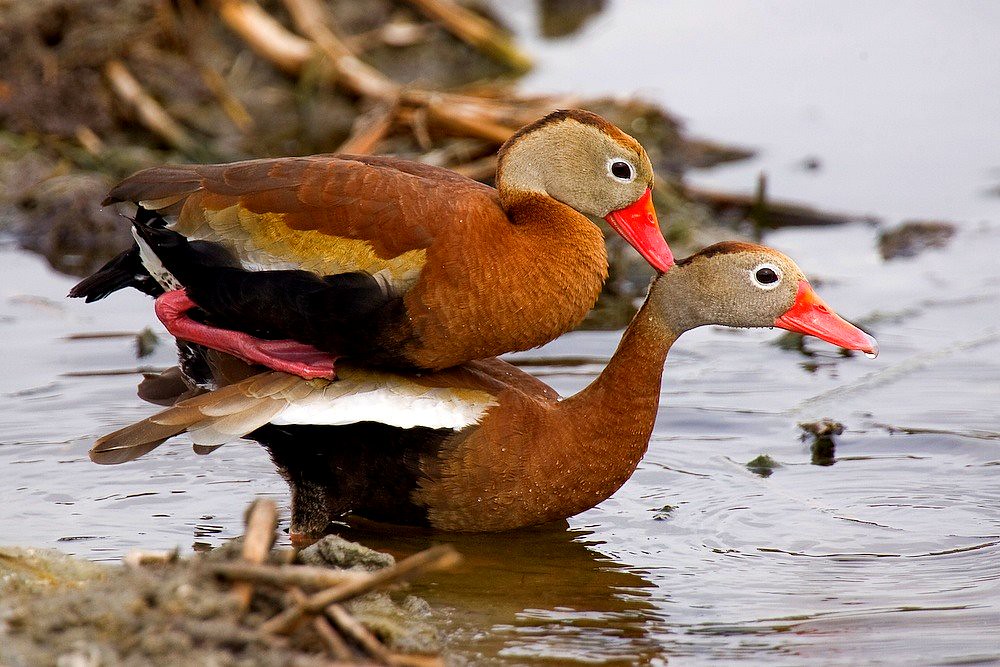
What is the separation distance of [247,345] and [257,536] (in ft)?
5.24

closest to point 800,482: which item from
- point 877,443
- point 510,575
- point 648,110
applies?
point 877,443

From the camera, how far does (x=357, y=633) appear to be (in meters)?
4.56

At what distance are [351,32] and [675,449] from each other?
7233 millimetres

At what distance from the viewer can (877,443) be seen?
7.63 meters

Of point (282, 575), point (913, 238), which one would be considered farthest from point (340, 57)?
point (282, 575)

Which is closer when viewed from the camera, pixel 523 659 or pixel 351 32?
pixel 523 659

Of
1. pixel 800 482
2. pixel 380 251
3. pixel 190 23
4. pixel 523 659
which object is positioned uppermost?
pixel 190 23

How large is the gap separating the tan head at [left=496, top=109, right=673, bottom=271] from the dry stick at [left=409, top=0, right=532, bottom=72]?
784cm

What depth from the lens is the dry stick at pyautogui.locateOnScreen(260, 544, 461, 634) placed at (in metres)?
4.40

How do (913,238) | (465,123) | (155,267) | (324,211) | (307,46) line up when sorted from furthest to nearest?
(307,46)
(465,123)
(913,238)
(155,267)
(324,211)

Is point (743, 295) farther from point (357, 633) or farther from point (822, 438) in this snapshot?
point (357, 633)

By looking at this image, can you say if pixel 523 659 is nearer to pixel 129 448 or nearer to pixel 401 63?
pixel 129 448

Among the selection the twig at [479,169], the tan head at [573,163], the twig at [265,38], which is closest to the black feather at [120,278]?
the tan head at [573,163]

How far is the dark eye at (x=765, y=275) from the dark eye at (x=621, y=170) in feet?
2.19
